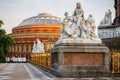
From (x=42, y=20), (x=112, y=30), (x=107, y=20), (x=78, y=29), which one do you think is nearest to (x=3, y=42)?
(x=107, y=20)

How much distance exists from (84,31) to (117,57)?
246 centimetres

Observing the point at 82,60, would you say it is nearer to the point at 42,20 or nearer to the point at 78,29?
the point at 78,29

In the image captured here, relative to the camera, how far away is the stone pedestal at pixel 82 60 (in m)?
19.6

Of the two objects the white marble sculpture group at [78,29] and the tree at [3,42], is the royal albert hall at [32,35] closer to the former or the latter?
the tree at [3,42]

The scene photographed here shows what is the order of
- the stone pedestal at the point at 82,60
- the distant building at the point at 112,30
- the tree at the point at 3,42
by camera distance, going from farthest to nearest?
the tree at the point at 3,42
the distant building at the point at 112,30
the stone pedestal at the point at 82,60

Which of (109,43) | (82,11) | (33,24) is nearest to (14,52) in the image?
(33,24)

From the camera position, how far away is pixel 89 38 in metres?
20.8

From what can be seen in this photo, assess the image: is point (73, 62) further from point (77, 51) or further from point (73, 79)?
point (73, 79)

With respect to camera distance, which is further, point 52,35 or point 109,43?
point 52,35

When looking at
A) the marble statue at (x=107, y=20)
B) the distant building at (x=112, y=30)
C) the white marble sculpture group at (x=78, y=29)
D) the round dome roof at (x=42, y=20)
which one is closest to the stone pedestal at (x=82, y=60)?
the white marble sculpture group at (x=78, y=29)

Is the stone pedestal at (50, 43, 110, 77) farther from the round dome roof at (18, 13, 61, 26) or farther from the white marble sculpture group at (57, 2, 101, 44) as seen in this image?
the round dome roof at (18, 13, 61, 26)

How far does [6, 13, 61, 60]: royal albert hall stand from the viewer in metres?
104

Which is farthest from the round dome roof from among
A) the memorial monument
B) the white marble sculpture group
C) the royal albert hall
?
the memorial monument

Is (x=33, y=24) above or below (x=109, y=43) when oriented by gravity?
above
